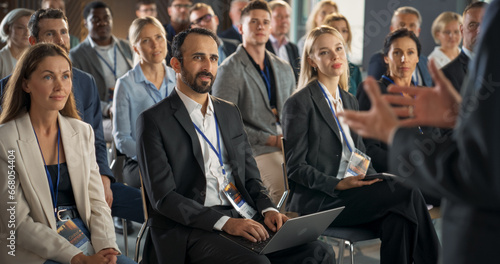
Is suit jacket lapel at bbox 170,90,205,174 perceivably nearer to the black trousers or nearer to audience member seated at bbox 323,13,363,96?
the black trousers

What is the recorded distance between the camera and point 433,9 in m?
6.49

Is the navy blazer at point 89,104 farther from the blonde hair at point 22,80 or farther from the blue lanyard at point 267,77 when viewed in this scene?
the blue lanyard at point 267,77

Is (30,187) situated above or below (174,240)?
above

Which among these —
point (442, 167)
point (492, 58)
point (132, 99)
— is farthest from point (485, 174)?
point (132, 99)

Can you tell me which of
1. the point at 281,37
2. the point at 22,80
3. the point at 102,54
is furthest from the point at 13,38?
the point at 281,37

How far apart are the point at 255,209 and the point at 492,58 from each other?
1.66m

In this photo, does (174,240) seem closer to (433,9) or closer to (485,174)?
(485,174)

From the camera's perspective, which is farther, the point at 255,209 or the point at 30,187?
the point at 255,209

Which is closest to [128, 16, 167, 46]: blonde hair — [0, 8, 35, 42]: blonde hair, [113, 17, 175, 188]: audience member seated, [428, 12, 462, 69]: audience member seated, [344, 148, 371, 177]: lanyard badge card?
[113, 17, 175, 188]: audience member seated

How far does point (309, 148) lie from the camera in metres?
2.93

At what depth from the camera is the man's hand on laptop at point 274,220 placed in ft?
7.68

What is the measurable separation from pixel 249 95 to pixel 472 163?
298cm

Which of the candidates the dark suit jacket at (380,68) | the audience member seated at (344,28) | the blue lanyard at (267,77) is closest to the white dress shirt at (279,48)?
the audience member seated at (344,28)

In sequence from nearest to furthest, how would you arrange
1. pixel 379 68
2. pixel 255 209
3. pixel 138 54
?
pixel 255 209
pixel 138 54
pixel 379 68
